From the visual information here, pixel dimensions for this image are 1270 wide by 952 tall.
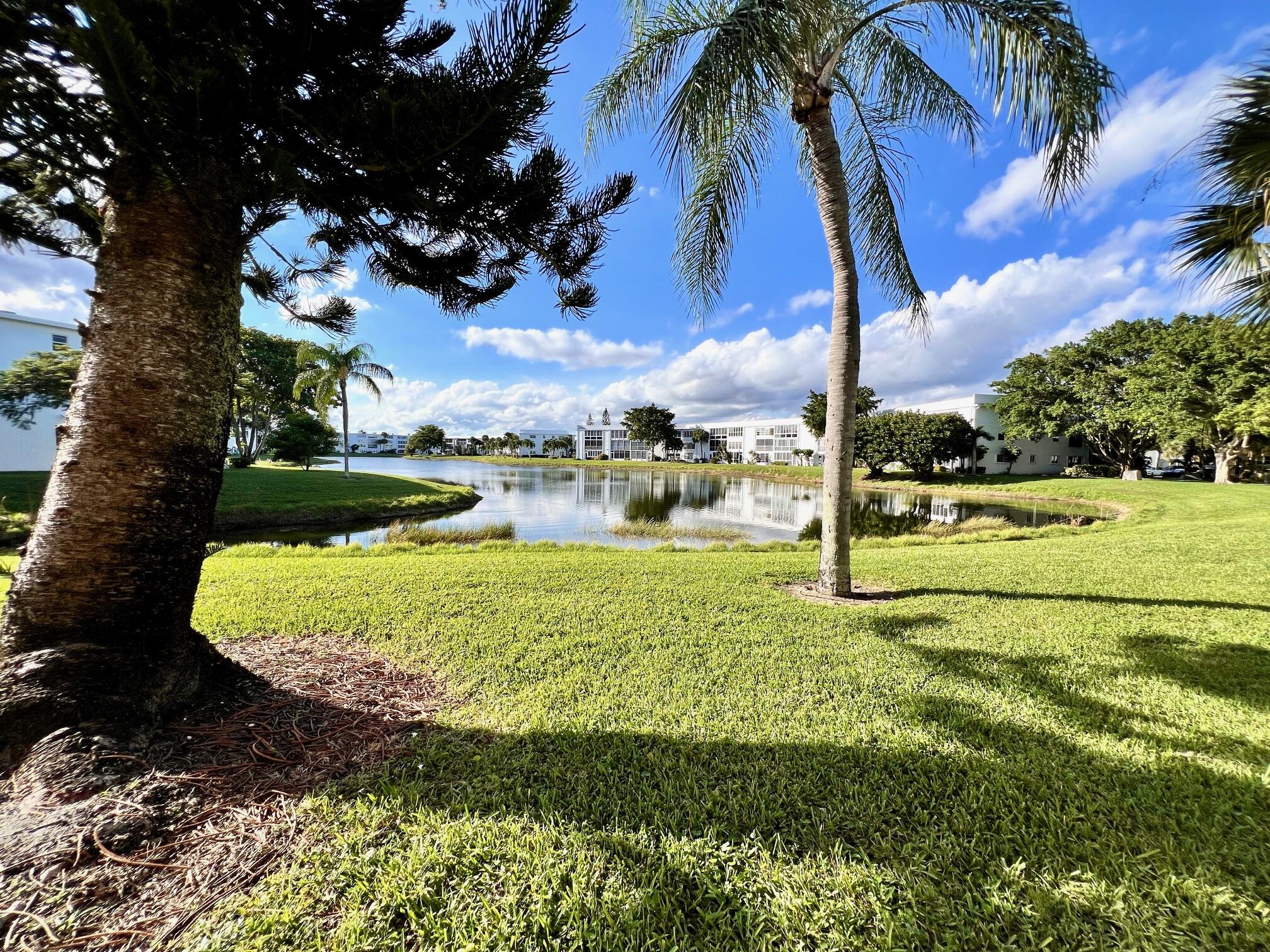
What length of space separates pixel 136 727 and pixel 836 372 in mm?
5740

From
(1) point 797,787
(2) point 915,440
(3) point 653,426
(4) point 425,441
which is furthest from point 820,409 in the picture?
(4) point 425,441

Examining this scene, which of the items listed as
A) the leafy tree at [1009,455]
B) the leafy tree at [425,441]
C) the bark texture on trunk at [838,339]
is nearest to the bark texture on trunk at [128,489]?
the bark texture on trunk at [838,339]

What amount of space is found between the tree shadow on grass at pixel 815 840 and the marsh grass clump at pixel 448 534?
9994mm

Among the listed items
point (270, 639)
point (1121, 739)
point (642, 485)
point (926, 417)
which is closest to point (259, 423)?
point (642, 485)

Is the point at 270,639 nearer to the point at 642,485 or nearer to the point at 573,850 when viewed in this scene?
the point at 573,850

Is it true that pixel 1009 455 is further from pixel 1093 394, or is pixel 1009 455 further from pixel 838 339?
pixel 838 339

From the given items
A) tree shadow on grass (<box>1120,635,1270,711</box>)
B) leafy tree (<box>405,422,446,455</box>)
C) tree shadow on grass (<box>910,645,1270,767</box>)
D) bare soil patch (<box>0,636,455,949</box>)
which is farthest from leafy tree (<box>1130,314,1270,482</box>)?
leafy tree (<box>405,422,446,455</box>)

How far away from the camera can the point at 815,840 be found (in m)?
1.74

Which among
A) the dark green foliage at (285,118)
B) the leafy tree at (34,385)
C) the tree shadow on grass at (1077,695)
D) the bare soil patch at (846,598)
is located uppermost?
the leafy tree at (34,385)

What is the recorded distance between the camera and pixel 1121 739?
242 cm

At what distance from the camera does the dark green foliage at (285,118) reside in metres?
1.45

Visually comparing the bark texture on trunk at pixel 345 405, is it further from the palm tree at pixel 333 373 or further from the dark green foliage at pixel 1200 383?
the dark green foliage at pixel 1200 383

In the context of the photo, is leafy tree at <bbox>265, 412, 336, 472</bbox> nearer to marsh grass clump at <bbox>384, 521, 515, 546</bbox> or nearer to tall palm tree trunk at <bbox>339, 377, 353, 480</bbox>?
tall palm tree trunk at <bbox>339, 377, 353, 480</bbox>

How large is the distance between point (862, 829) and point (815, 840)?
22 centimetres
